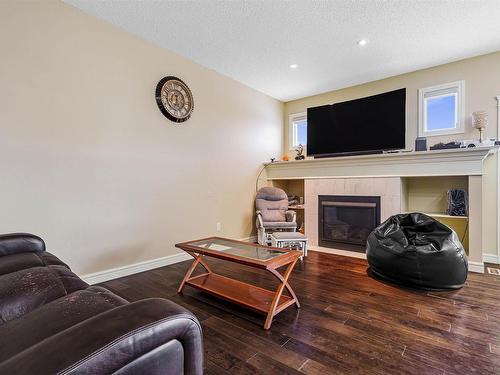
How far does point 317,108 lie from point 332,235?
2161 mm

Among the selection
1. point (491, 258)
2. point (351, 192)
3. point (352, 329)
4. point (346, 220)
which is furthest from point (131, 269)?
point (491, 258)

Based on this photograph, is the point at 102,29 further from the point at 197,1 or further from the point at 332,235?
the point at 332,235

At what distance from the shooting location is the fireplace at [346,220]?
379 centimetres

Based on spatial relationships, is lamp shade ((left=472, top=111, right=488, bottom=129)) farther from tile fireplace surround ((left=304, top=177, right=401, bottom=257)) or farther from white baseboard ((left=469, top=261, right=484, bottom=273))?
white baseboard ((left=469, top=261, right=484, bottom=273))

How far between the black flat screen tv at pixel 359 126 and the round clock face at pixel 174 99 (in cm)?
215

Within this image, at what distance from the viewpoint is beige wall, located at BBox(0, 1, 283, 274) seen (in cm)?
235

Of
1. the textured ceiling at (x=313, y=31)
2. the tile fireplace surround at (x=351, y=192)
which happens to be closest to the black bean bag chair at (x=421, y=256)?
the tile fireplace surround at (x=351, y=192)

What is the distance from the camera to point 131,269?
3072mm

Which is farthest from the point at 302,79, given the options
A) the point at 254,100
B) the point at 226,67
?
the point at 226,67

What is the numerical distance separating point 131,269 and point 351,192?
123 inches

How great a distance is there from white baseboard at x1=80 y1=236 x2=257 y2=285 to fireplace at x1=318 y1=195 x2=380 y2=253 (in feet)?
6.98

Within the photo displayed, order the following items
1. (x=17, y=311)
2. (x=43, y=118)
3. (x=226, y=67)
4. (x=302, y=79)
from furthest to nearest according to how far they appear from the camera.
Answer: (x=302, y=79), (x=226, y=67), (x=43, y=118), (x=17, y=311)

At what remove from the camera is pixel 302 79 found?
435 cm

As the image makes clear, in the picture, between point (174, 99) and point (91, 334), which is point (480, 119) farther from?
point (91, 334)
